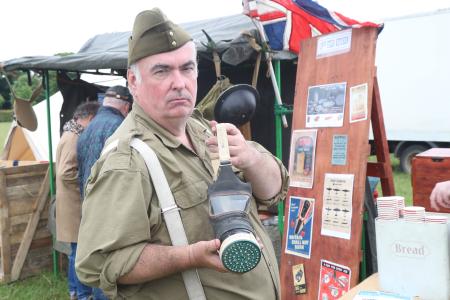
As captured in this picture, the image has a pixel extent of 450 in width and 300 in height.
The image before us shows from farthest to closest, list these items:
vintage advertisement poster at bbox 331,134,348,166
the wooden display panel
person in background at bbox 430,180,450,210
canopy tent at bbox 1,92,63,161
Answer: canopy tent at bbox 1,92,63,161 < vintage advertisement poster at bbox 331,134,348,166 < the wooden display panel < person in background at bbox 430,180,450,210

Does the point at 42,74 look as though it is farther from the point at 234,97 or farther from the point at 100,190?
the point at 100,190

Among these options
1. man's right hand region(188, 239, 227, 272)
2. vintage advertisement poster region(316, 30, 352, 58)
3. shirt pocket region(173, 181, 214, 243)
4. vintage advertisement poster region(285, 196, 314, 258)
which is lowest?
vintage advertisement poster region(285, 196, 314, 258)

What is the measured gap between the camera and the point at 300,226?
130 inches

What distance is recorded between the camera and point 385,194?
315 cm

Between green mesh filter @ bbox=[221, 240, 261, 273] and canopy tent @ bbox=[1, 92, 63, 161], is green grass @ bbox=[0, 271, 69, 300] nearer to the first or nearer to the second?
canopy tent @ bbox=[1, 92, 63, 161]

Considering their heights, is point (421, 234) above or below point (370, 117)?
below

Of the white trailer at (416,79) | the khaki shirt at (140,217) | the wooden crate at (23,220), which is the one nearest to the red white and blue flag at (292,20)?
the khaki shirt at (140,217)

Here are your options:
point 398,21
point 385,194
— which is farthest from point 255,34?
point 398,21

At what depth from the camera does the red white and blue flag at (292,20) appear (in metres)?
3.22

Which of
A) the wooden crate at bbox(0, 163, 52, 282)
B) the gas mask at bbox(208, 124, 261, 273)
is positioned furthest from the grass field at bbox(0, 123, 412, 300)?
the gas mask at bbox(208, 124, 261, 273)

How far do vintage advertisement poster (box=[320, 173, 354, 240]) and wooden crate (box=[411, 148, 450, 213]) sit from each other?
18.4 inches

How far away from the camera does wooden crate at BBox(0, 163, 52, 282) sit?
466 centimetres

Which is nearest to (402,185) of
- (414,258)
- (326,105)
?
(326,105)

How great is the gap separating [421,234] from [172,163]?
979mm
